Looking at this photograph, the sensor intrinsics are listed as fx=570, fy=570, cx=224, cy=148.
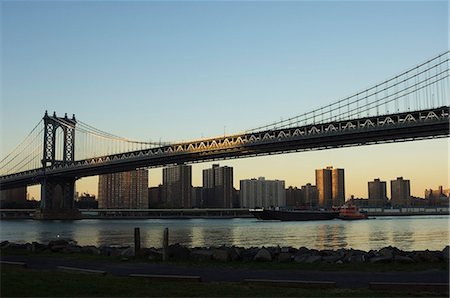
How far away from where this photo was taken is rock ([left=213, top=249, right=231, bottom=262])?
16641mm

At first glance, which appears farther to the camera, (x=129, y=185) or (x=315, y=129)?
(x=129, y=185)

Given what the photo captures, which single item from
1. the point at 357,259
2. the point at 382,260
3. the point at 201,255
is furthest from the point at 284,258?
the point at 382,260

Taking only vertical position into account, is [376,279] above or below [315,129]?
below

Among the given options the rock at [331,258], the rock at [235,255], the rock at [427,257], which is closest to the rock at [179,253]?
the rock at [235,255]

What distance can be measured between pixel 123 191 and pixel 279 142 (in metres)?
121

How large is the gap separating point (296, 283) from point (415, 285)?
2331mm

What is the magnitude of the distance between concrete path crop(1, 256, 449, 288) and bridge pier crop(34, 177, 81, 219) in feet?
257

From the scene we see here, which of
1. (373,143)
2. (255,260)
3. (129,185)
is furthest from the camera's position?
(129,185)

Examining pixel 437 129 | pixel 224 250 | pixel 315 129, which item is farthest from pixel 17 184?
pixel 224 250

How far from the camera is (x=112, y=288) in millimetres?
10938

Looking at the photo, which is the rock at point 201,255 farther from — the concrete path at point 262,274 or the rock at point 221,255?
the concrete path at point 262,274

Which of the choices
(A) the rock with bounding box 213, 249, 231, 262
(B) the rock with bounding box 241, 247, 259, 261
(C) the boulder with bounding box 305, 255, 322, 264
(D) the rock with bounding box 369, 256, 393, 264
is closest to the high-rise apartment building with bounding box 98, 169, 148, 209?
(B) the rock with bounding box 241, 247, 259, 261

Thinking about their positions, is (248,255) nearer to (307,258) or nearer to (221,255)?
(221,255)

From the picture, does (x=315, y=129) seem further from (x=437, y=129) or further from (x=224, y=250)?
(x=224, y=250)
